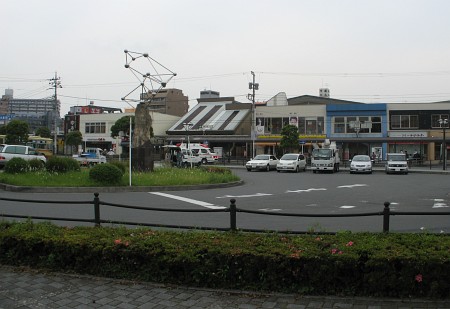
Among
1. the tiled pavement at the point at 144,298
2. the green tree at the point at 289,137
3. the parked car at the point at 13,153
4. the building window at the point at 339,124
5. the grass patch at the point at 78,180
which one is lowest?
the tiled pavement at the point at 144,298

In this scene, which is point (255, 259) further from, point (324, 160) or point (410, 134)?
point (410, 134)

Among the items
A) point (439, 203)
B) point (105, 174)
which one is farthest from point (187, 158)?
point (439, 203)

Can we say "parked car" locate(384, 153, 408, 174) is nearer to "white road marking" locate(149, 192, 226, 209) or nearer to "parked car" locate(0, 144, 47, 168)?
"white road marking" locate(149, 192, 226, 209)

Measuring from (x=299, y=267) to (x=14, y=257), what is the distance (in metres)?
4.21

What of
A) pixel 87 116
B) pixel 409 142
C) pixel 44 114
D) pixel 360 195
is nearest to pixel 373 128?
pixel 409 142

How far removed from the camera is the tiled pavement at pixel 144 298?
4.72 metres

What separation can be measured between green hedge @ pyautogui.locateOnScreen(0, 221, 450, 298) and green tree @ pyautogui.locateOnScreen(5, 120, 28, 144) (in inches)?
2233

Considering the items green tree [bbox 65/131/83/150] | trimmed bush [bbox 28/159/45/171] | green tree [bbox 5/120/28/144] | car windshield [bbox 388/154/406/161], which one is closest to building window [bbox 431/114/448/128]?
car windshield [bbox 388/154/406/161]

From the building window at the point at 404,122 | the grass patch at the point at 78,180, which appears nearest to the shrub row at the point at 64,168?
the grass patch at the point at 78,180

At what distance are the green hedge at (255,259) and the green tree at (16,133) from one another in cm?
5673

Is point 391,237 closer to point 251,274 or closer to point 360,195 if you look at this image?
point 251,274

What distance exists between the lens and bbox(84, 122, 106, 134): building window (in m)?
78.5

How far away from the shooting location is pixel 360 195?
58.2 ft

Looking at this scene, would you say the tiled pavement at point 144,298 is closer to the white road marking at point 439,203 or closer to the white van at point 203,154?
the white road marking at point 439,203
